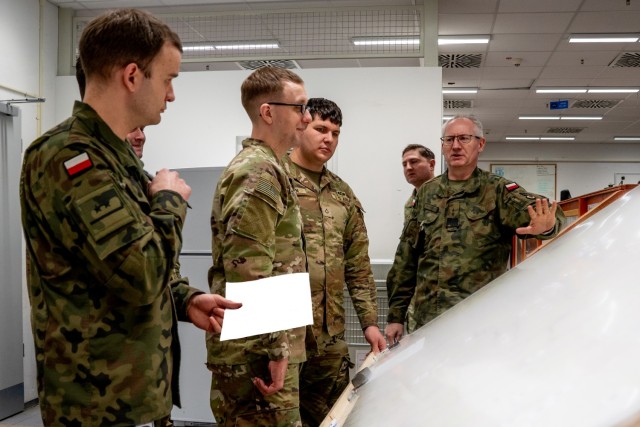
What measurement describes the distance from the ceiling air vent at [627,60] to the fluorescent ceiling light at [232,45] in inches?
165

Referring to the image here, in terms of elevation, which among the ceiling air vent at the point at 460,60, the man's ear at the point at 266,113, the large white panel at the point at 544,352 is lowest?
the large white panel at the point at 544,352

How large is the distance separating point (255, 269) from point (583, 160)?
14.0 meters

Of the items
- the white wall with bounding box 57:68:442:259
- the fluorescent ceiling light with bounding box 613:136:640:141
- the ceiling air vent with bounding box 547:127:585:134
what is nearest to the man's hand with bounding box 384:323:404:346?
the white wall with bounding box 57:68:442:259

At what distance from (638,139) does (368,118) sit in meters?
11.0

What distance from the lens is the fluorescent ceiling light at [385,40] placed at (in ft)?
17.6

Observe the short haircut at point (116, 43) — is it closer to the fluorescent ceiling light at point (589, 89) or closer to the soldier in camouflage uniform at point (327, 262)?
the soldier in camouflage uniform at point (327, 262)

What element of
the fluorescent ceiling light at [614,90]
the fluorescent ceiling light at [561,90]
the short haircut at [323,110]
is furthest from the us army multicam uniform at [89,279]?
the fluorescent ceiling light at [614,90]

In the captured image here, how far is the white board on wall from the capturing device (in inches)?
552

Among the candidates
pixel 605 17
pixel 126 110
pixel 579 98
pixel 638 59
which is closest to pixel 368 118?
pixel 605 17

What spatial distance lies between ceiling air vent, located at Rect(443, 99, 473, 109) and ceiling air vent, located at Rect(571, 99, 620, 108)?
172cm

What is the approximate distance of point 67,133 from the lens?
1016 millimetres

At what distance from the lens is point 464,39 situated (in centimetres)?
671

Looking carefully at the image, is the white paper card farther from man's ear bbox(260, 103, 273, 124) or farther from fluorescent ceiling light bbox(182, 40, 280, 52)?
fluorescent ceiling light bbox(182, 40, 280, 52)

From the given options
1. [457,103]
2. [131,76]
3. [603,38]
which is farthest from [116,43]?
[457,103]
